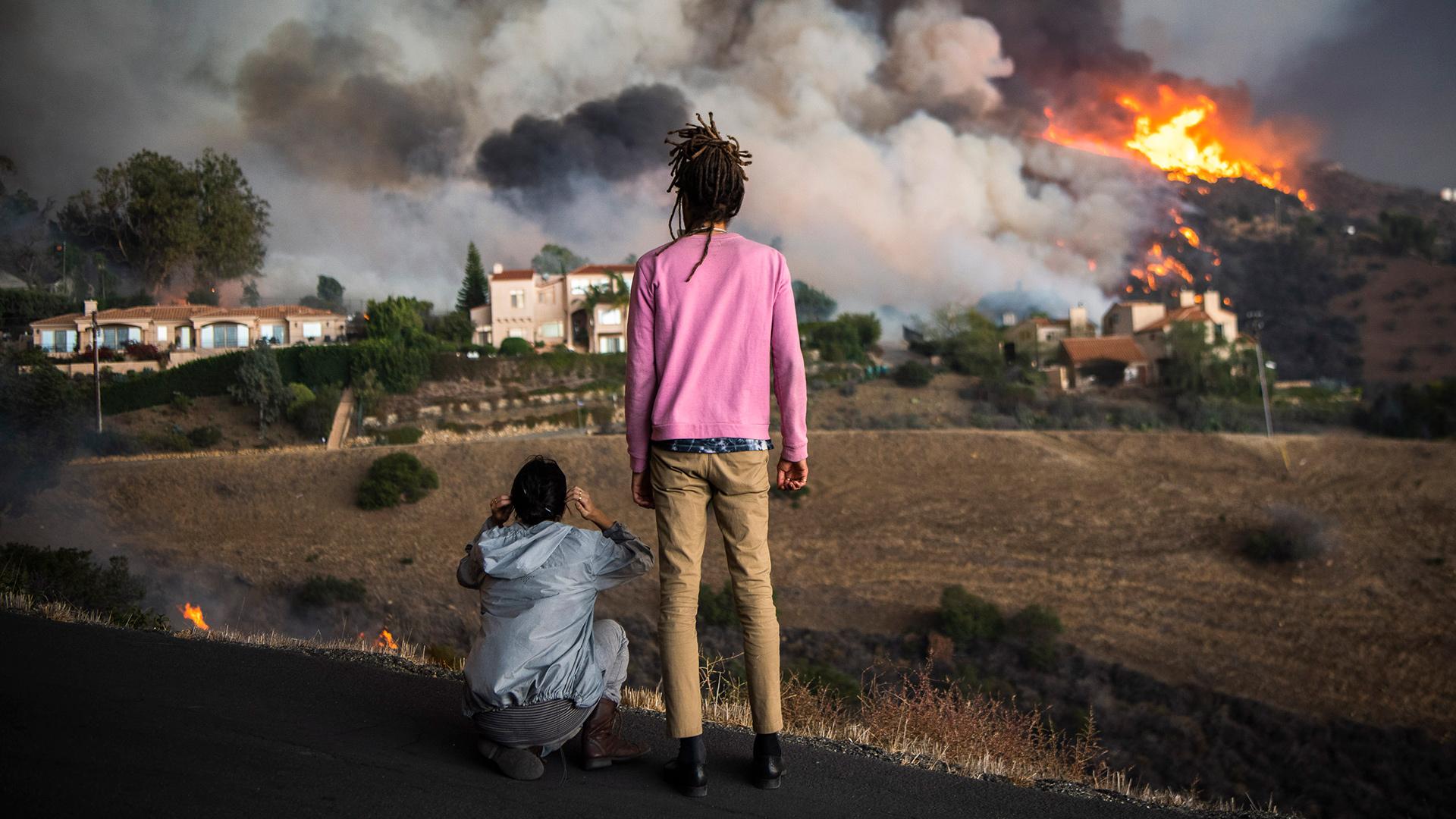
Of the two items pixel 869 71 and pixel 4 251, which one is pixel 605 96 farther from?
pixel 4 251

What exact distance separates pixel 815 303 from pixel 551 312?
14406mm

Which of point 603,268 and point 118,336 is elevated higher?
point 603,268

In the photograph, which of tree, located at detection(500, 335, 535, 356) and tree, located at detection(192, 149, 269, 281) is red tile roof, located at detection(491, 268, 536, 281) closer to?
tree, located at detection(500, 335, 535, 356)

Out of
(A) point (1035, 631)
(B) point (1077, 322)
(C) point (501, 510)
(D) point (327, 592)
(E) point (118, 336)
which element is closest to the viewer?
(C) point (501, 510)

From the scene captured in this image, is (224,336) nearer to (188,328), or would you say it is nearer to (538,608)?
(188,328)

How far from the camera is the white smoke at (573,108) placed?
855 inches

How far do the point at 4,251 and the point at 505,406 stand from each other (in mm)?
12245

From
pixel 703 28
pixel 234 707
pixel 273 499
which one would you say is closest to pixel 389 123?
pixel 703 28

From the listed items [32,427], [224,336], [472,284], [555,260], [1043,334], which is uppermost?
[555,260]

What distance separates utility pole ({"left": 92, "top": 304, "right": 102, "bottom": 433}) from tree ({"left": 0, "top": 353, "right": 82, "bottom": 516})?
7.18 ft

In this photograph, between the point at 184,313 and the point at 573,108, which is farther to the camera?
the point at 573,108

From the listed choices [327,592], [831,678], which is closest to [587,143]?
[327,592]

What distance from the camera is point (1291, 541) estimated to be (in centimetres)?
1975

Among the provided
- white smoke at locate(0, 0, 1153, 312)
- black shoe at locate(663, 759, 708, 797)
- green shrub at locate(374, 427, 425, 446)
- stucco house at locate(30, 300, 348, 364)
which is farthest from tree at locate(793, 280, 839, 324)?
black shoe at locate(663, 759, 708, 797)
